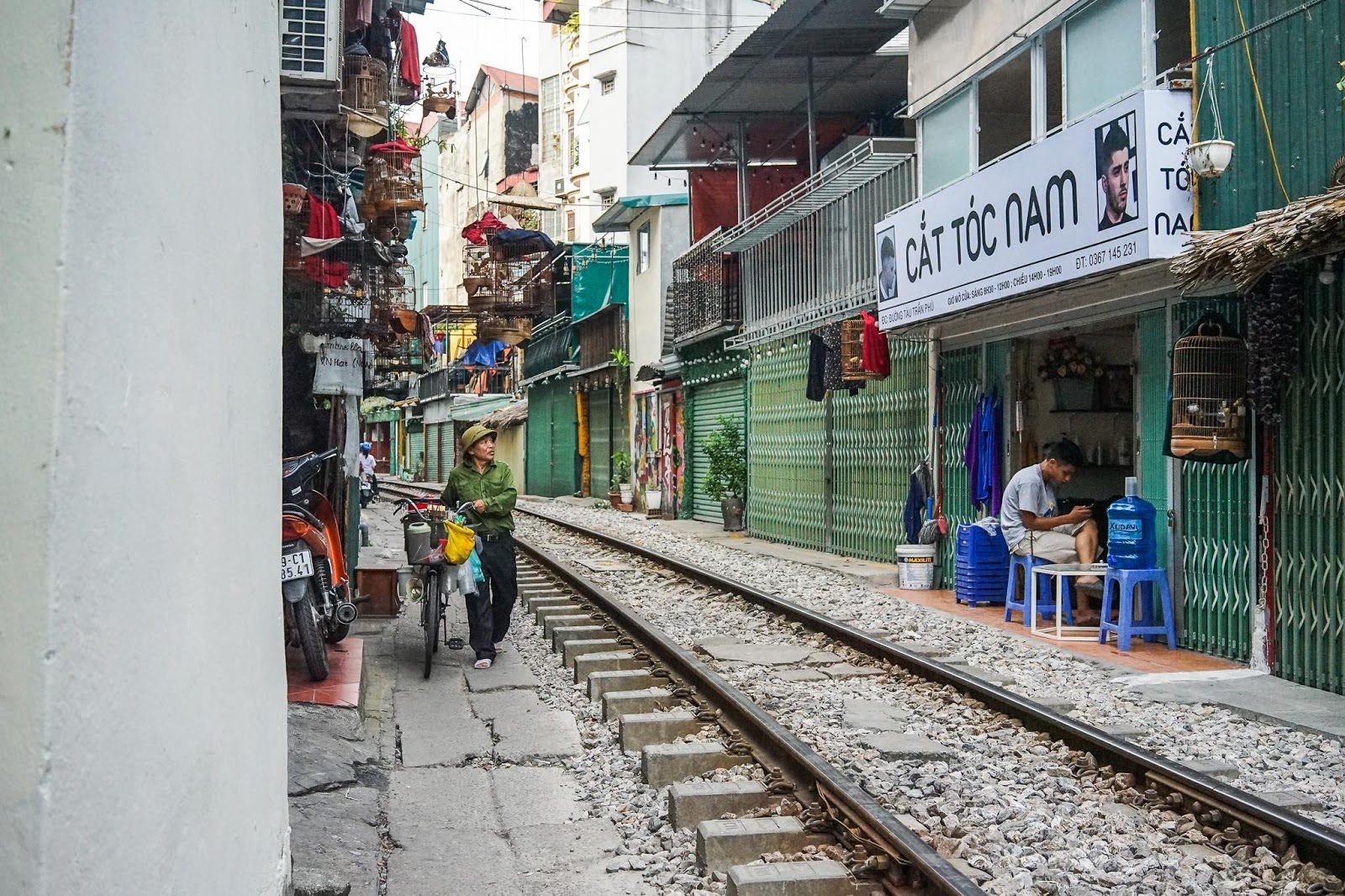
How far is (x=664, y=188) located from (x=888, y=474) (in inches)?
1085

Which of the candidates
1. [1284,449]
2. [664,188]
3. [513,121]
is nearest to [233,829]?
[1284,449]

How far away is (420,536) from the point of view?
925cm

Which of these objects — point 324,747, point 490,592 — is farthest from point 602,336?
point 324,747

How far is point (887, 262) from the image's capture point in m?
15.4

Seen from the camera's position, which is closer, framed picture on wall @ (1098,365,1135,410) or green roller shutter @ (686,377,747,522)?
framed picture on wall @ (1098,365,1135,410)

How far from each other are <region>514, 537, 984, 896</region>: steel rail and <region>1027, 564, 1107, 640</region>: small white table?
3.45m

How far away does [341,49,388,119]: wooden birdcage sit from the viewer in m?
17.8

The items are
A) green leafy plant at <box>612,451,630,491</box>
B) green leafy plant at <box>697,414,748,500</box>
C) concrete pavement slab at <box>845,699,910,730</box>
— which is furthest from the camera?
green leafy plant at <box>612,451,630,491</box>

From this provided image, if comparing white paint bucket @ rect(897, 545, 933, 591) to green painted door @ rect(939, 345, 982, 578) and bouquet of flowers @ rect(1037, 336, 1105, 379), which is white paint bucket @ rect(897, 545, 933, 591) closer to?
green painted door @ rect(939, 345, 982, 578)

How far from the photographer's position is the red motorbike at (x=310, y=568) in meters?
7.84

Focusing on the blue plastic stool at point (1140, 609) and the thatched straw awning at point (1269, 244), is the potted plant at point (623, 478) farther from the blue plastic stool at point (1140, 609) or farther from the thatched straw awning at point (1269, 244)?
the thatched straw awning at point (1269, 244)

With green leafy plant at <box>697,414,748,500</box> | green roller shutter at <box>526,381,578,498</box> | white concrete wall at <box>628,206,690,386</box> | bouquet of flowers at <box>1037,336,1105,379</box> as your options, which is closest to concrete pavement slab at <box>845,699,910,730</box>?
bouquet of flowers at <box>1037,336,1105,379</box>

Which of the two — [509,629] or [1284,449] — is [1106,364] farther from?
[509,629]

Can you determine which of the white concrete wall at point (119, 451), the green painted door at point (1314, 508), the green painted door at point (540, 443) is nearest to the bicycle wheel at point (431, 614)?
the green painted door at point (1314, 508)
